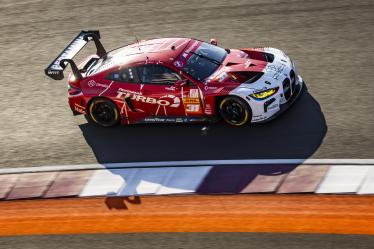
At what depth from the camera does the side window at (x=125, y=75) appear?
1217 centimetres

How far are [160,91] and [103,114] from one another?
145cm

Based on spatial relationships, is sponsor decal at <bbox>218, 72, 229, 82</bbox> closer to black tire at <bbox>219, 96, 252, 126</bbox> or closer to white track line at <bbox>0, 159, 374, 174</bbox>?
black tire at <bbox>219, 96, 252, 126</bbox>

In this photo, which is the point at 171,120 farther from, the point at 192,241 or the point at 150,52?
the point at 192,241

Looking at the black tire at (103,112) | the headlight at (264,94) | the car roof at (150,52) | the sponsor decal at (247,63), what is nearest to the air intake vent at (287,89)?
the headlight at (264,94)

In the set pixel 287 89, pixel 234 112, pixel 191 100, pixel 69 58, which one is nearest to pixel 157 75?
pixel 191 100

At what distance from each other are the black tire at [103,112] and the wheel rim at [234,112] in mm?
2232

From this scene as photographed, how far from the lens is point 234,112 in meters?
11.6

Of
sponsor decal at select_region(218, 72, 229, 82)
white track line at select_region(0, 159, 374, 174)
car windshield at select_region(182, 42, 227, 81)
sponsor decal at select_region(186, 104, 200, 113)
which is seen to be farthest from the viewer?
car windshield at select_region(182, 42, 227, 81)

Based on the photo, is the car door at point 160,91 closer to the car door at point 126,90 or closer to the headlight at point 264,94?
the car door at point 126,90

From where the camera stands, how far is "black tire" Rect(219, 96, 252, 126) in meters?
11.5

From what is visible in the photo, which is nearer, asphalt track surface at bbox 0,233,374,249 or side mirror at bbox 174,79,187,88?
asphalt track surface at bbox 0,233,374,249

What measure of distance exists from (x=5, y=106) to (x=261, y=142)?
5.95 m

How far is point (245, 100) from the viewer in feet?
37.3

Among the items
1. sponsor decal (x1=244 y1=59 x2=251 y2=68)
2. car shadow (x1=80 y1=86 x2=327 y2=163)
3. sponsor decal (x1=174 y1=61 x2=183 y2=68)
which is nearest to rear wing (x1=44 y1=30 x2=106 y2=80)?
car shadow (x1=80 y1=86 x2=327 y2=163)
